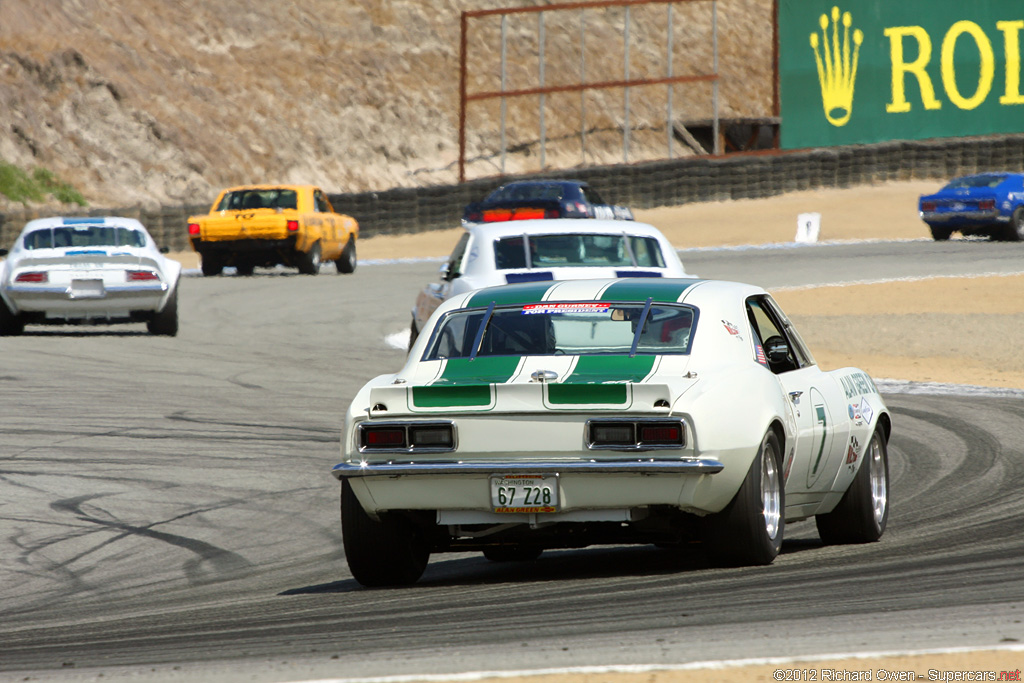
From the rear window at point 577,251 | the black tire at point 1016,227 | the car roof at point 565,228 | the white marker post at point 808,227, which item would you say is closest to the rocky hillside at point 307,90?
the white marker post at point 808,227

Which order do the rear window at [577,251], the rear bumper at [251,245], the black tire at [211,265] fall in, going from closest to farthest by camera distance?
the rear window at [577,251] < the rear bumper at [251,245] < the black tire at [211,265]

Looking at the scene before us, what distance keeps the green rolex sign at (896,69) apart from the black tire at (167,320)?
27658mm

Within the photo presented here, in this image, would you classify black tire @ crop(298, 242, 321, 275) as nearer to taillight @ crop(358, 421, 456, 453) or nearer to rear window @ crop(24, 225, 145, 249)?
rear window @ crop(24, 225, 145, 249)

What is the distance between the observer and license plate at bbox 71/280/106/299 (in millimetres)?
18594

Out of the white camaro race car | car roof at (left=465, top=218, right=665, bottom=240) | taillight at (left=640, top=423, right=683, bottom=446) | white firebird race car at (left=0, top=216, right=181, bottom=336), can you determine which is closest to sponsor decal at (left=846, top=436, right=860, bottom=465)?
taillight at (left=640, top=423, right=683, bottom=446)

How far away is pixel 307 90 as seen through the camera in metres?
55.2

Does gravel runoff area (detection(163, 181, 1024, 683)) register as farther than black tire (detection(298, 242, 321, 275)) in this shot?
No

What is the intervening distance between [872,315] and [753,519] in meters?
15.5

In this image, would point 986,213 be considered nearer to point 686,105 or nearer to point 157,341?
point 157,341

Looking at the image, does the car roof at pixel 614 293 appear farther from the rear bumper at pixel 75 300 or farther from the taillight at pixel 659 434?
the rear bumper at pixel 75 300

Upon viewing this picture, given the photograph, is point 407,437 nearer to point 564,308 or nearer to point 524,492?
point 524,492

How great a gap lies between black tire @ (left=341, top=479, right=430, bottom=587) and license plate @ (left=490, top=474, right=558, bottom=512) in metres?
0.55

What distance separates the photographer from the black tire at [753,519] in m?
6.78

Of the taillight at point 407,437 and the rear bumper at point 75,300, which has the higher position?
the taillight at point 407,437
